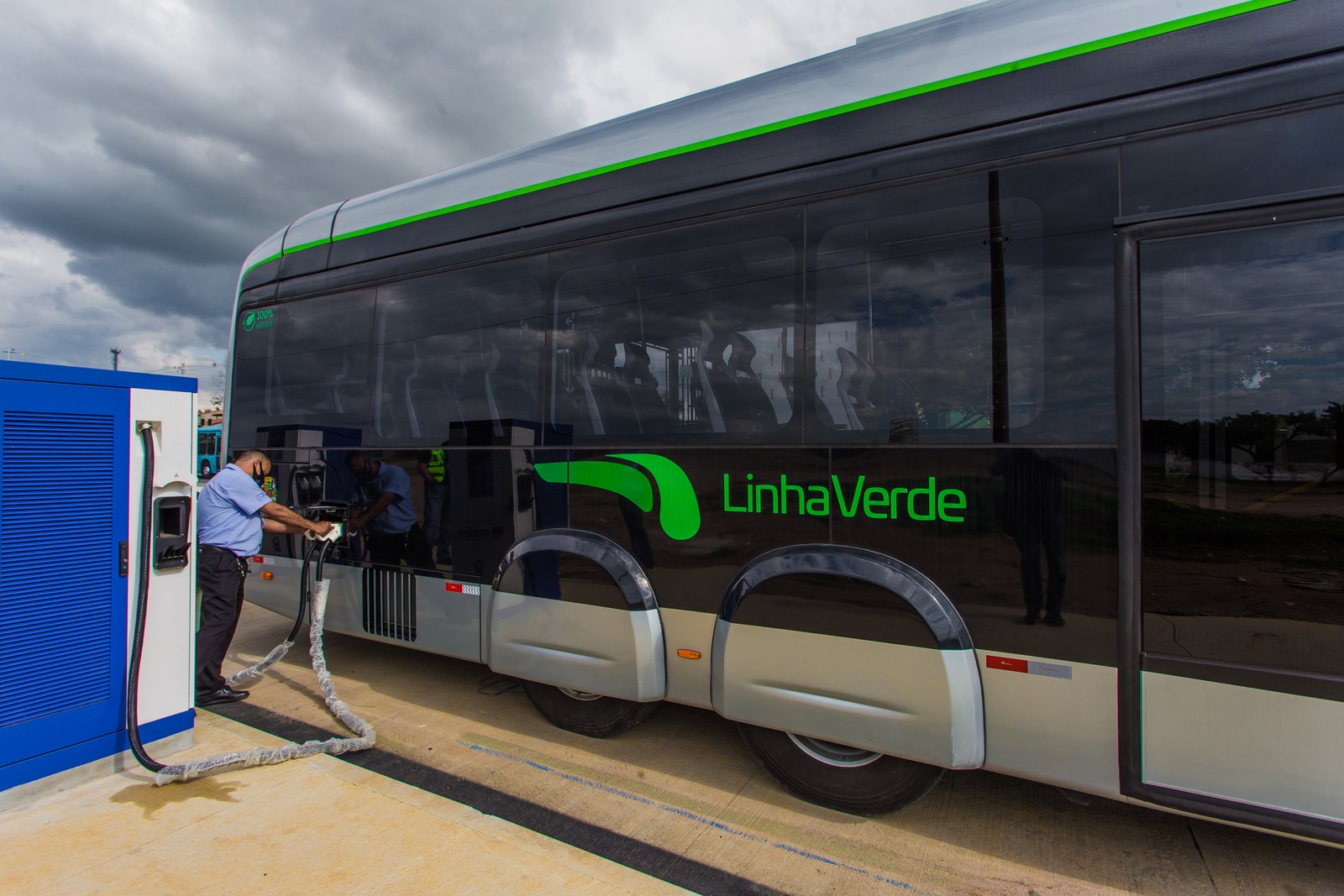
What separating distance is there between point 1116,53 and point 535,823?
402 cm

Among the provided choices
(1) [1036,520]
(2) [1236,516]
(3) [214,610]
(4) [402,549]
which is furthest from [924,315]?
(3) [214,610]

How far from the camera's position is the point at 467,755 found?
3850 millimetres

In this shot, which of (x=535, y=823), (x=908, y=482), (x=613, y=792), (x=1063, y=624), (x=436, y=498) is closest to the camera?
(x=1063, y=624)

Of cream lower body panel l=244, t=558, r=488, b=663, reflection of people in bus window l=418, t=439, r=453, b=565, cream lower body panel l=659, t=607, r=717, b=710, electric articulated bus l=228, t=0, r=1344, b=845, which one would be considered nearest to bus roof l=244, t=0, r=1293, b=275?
electric articulated bus l=228, t=0, r=1344, b=845

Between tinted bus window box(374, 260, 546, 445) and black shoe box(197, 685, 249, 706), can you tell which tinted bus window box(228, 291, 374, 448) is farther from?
black shoe box(197, 685, 249, 706)

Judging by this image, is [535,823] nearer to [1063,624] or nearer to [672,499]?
[672,499]

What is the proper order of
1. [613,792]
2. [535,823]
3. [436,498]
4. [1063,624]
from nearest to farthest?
1. [1063,624]
2. [535,823]
3. [613,792]
4. [436,498]

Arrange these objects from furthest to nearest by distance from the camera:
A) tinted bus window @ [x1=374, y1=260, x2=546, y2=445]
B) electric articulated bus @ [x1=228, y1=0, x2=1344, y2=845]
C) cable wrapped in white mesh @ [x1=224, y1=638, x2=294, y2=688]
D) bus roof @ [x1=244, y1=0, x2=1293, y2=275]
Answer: cable wrapped in white mesh @ [x1=224, y1=638, x2=294, y2=688]
tinted bus window @ [x1=374, y1=260, x2=546, y2=445]
bus roof @ [x1=244, y1=0, x2=1293, y2=275]
electric articulated bus @ [x1=228, y1=0, x2=1344, y2=845]

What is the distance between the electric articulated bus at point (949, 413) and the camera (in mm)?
2359

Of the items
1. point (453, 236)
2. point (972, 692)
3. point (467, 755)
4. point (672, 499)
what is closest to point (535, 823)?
point (467, 755)

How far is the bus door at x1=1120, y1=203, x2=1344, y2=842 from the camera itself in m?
2.26

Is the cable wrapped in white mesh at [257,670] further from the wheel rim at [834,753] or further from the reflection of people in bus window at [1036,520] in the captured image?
the reflection of people in bus window at [1036,520]

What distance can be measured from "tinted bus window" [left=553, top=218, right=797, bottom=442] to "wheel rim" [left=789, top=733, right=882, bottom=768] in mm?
1531

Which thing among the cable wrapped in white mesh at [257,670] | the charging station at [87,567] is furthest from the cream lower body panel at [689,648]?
the cable wrapped in white mesh at [257,670]
